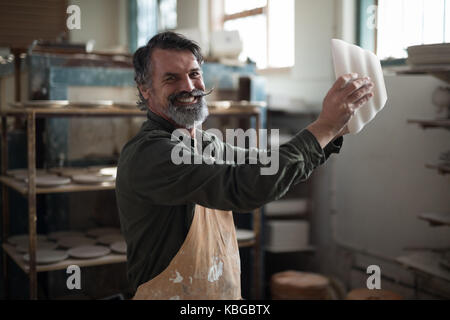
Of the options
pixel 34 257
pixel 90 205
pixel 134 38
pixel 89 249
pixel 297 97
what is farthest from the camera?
pixel 134 38

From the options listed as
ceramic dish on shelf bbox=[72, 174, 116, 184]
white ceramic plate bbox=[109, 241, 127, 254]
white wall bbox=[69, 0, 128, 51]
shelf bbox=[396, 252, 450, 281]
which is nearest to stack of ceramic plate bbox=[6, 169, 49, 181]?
ceramic dish on shelf bbox=[72, 174, 116, 184]

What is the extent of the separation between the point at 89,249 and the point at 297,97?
87.3 inches

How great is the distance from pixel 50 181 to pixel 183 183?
1.94 m

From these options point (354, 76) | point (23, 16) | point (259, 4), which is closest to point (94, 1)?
point (259, 4)

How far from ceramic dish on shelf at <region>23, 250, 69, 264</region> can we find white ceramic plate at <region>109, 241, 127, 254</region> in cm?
30

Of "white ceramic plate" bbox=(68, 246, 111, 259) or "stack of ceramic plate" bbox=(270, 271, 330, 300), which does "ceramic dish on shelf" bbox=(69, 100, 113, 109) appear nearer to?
"white ceramic plate" bbox=(68, 246, 111, 259)

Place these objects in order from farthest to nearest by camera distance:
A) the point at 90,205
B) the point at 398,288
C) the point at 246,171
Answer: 1. the point at 90,205
2. the point at 398,288
3. the point at 246,171

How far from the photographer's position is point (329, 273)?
14.3 feet

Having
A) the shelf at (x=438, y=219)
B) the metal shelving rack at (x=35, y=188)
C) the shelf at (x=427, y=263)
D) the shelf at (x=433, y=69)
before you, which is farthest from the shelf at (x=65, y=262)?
the shelf at (x=433, y=69)

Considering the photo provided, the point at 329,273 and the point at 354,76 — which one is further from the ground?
the point at 354,76

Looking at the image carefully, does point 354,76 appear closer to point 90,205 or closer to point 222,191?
point 222,191

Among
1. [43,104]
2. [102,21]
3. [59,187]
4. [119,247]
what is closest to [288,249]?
[119,247]

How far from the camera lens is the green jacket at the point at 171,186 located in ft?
4.72

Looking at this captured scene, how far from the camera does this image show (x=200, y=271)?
1.77 metres
